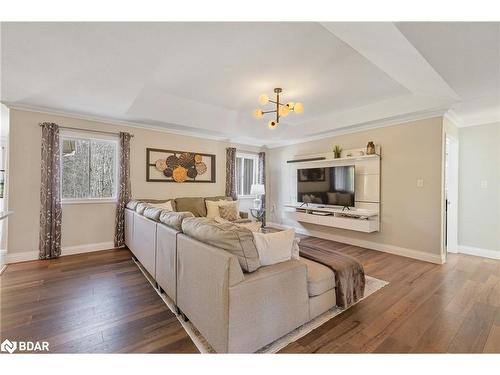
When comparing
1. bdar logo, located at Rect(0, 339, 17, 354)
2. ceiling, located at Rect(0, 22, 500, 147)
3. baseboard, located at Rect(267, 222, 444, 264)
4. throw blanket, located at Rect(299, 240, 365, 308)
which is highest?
ceiling, located at Rect(0, 22, 500, 147)

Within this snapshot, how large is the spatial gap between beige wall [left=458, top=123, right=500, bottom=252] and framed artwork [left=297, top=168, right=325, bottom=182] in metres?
2.46

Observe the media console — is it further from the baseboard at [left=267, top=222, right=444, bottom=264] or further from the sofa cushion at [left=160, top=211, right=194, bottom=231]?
the sofa cushion at [left=160, top=211, right=194, bottom=231]

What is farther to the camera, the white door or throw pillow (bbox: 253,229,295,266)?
the white door

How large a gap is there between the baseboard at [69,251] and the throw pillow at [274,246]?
3600 mm

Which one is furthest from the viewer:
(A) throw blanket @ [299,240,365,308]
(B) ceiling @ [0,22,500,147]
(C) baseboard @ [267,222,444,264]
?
(C) baseboard @ [267,222,444,264]

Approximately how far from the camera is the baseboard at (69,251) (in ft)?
11.2

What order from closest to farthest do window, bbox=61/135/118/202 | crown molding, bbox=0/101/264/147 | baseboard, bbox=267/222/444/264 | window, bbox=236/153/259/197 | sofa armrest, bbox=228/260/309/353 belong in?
sofa armrest, bbox=228/260/309/353, crown molding, bbox=0/101/264/147, baseboard, bbox=267/222/444/264, window, bbox=61/135/118/202, window, bbox=236/153/259/197

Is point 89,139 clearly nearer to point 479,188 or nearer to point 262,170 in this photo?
point 262,170

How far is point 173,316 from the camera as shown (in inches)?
80.9

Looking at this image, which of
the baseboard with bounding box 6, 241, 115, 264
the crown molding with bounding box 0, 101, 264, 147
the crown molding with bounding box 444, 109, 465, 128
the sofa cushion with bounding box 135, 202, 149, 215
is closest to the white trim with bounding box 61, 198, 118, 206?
the baseboard with bounding box 6, 241, 115, 264

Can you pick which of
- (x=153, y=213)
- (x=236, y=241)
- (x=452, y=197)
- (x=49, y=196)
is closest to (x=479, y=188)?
(x=452, y=197)

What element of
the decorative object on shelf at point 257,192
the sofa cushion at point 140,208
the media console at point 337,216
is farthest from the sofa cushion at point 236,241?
the decorative object on shelf at point 257,192

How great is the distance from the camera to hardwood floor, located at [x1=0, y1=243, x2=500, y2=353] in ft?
5.59
